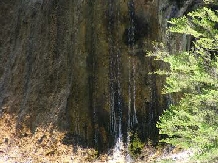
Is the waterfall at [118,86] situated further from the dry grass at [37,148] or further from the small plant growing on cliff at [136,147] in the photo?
the dry grass at [37,148]

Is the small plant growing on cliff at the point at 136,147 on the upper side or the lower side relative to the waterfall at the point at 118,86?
lower

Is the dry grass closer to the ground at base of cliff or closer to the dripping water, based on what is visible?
the ground at base of cliff

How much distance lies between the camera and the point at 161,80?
45.8 feet

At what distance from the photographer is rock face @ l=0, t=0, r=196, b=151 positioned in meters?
13.5

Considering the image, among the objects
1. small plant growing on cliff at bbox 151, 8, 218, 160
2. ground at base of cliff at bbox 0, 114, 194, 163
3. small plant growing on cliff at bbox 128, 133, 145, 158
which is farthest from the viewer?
small plant growing on cliff at bbox 128, 133, 145, 158

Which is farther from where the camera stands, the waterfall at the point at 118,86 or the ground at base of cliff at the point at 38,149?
the waterfall at the point at 118,86

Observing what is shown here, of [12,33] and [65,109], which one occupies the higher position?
[12,33]

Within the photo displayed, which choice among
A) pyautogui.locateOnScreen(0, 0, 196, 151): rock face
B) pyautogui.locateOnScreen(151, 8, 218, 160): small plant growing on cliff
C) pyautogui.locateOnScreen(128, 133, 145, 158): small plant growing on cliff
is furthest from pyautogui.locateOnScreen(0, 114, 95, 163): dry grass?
pyautogui.locateOnScreen(151, 8, 218, 160): small plant growing on cliff

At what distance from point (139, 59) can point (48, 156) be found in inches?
193

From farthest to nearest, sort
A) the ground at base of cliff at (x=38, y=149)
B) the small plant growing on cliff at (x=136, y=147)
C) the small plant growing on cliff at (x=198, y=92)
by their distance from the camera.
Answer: the small plant growing on cliff at (x=136, y=147) < the ground at base of cliff at (x=38, y=149) < the small plant growing on cliff at (x=198, y=92)

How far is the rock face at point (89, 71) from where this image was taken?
13.5 metres

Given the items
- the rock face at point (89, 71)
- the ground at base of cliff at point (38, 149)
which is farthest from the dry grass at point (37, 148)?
the rock face at point (89, 71)

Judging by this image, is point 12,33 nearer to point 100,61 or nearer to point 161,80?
point 100,61

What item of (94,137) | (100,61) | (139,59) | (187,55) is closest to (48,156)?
(94,137)
